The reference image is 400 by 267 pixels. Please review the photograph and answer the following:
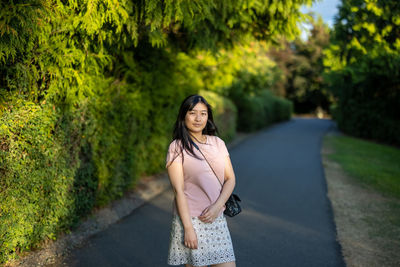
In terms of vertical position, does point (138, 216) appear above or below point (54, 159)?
below

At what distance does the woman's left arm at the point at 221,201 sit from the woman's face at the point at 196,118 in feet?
1.06

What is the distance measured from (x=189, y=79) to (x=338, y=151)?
9.02m

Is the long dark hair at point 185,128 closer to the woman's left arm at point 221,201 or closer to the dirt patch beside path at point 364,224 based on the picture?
the woman's left arm at point 221,201

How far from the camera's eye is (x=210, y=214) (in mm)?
2539

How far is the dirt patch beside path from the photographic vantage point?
14.9ft

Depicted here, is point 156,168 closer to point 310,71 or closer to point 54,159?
point 54,159

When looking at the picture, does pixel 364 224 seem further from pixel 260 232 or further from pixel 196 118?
pixel 196 118

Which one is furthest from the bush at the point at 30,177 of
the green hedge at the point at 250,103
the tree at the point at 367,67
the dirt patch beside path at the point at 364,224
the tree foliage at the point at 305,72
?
the tree foliage at the point at 305,72

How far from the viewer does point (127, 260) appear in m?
4.34

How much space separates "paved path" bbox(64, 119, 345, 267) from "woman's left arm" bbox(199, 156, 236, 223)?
6.53 feet

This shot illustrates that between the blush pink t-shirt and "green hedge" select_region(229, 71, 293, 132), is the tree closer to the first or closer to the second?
"green hedge" select_region(229, 71, 293, 132)

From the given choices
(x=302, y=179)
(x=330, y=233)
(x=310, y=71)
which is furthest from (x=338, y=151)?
(x=310, y=71)

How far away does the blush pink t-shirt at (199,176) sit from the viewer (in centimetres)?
261

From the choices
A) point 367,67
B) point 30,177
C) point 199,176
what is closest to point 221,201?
point 199,176
